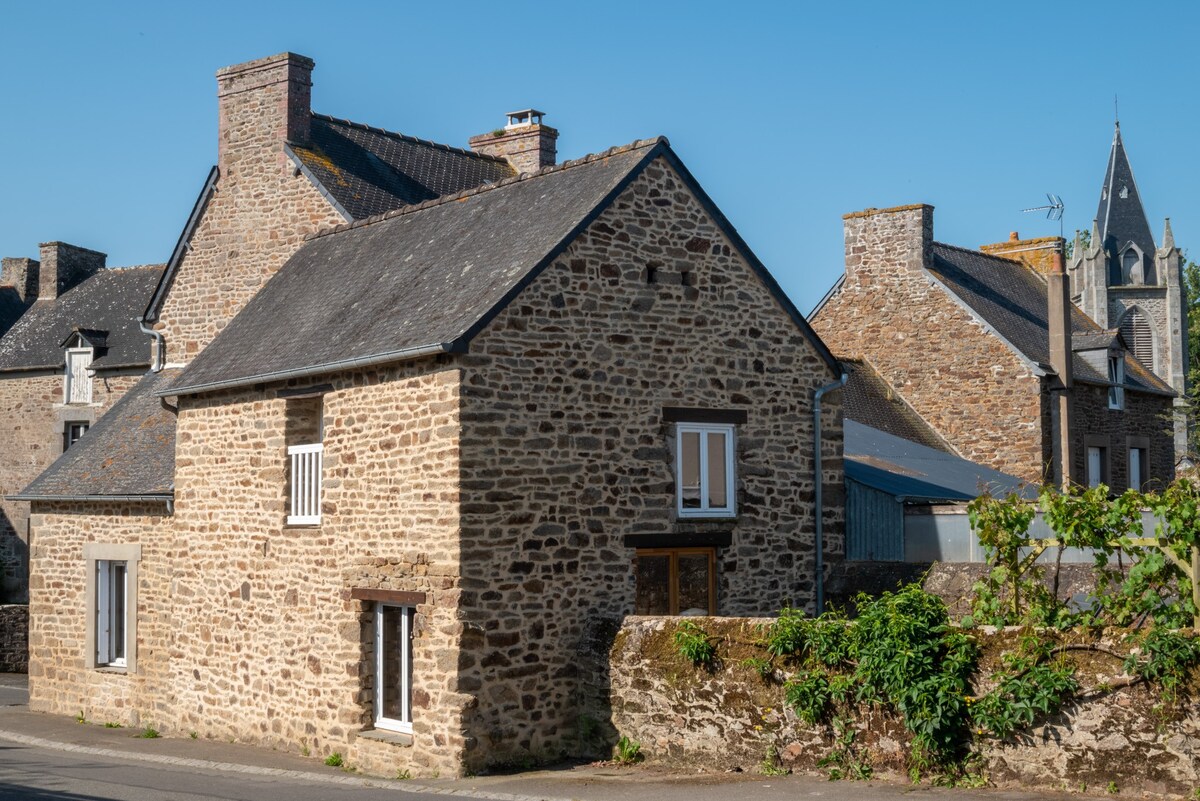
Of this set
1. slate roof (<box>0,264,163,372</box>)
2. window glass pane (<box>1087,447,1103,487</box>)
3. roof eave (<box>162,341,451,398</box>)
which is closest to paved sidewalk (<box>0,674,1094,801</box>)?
roof eave (<box>162,341,451,398</box>)

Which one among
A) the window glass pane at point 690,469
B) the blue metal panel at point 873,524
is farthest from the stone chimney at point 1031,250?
the window glass pane at point 690,469

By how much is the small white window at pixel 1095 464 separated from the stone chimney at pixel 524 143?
507 inches

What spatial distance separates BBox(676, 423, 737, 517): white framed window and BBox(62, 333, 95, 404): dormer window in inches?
893

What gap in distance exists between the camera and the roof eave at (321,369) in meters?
12.8

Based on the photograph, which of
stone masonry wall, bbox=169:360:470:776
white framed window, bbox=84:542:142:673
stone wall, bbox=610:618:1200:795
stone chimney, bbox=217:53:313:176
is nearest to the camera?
stone wall, bbox=610:618:1200:795

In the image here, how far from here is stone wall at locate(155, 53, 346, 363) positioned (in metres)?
19.0

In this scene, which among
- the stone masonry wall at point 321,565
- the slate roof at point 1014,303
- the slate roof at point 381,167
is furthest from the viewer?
the slate roof at point 1014,303

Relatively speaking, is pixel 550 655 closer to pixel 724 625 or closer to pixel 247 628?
pixel 724 625

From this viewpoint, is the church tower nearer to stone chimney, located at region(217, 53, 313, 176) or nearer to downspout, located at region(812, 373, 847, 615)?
downspout, located at region(812, 373, 847, 615)

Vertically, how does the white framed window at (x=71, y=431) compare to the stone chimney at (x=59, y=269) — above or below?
below

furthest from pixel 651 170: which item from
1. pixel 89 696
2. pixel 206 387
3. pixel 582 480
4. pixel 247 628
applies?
pixel 89 696

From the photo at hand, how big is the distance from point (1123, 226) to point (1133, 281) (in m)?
3.33

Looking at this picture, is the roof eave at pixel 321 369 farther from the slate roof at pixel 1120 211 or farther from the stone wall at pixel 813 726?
the slate roof at pixel 1120 211

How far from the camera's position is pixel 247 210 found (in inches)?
765
